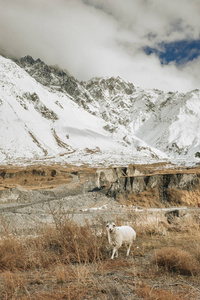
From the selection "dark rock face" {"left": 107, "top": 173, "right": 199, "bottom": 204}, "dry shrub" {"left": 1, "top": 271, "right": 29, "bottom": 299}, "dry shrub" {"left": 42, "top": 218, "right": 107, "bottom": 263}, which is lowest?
"dark rock face" {"left": 107, "top": 173, "right": 199, "bottom": 204}

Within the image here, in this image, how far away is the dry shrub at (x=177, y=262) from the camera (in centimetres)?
417

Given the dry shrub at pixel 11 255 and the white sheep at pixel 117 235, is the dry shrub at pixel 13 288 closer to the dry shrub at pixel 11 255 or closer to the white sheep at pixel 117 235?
the dry shrub at pixel 11 255

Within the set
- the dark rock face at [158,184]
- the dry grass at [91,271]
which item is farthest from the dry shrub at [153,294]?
the dark rock face at [158,184]

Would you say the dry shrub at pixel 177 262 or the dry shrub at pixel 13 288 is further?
the dry shrub at pixel 177 262

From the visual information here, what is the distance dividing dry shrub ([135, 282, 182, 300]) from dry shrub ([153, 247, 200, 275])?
86cm

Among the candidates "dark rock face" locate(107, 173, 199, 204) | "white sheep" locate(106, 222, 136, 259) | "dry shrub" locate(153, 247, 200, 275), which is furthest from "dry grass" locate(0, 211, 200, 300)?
"dark rock face" locate(107, 173, 199, 204)

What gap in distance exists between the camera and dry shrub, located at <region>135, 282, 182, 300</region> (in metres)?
3.05

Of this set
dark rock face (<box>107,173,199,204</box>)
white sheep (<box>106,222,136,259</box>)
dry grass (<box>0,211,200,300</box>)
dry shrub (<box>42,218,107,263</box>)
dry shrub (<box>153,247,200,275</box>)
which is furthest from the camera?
dark rock face (<box>107,173,199,204</box>)

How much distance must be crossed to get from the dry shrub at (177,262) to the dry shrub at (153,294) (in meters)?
0.86

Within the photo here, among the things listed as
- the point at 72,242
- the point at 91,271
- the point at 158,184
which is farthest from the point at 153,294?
the point at 158,184

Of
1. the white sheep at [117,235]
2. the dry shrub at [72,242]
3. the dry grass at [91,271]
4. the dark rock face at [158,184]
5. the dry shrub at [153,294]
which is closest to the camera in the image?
the dry shrub at [153,294]

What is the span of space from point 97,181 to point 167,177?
19.0m

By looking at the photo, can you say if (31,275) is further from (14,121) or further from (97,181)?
(14,121)

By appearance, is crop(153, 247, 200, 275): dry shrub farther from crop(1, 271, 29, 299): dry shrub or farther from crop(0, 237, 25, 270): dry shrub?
crop(0, 237, 25, 270): dry shrub
